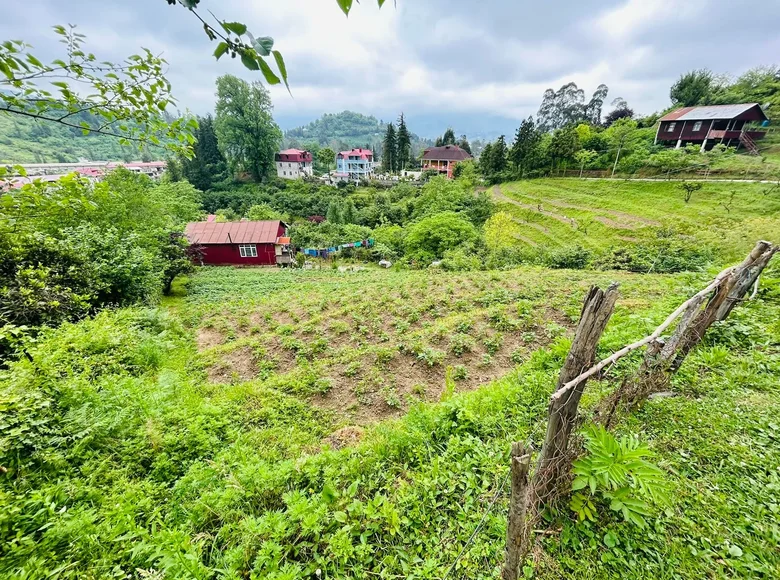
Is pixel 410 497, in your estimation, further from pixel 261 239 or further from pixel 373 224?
pixel 373 224

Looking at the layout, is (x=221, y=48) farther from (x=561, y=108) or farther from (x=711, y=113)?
(x=561, y=108)

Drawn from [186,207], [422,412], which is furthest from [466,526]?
[186,207]

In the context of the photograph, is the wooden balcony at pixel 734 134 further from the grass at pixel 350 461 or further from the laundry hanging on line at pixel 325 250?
the grass at pixel 350 461

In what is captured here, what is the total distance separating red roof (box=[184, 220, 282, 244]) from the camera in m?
22.9

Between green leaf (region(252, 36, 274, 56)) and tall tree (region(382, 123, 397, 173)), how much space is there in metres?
57.7

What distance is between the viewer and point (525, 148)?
3784cm

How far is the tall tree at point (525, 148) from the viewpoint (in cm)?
3750

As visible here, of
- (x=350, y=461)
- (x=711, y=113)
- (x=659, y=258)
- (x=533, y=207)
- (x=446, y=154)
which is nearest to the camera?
(x=350, y=461)

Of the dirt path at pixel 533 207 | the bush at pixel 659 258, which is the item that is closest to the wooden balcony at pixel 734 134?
the dirt path at pixel 533 207

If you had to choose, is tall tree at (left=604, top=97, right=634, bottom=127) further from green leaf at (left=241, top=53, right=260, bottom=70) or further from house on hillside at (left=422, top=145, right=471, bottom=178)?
green leaf at (left=241, top=53, right=260, bottom=70)

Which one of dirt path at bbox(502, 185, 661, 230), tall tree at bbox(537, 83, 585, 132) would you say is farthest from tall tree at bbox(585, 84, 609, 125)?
dirt path at bbox(502, 185, 661, 230)

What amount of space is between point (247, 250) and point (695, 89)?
5723 cm

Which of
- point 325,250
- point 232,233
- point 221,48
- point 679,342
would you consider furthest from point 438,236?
point 221,48

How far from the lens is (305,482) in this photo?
3.00m
